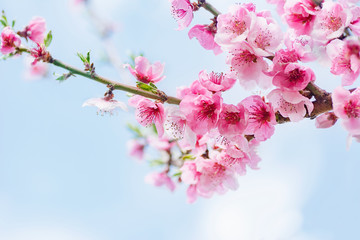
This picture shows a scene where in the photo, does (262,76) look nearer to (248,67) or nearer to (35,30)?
(248,67)

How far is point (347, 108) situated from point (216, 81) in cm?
70

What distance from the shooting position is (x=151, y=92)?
1.97 metres

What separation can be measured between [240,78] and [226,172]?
31.1 inches

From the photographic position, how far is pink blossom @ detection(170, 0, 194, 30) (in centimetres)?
214

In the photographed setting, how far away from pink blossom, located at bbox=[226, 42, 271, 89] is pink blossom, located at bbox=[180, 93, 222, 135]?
0.66 feet

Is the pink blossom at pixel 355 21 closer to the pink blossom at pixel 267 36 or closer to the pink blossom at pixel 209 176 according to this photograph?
the pink blossom at pixel 267 36

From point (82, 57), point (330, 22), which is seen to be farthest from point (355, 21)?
point (82, 57)

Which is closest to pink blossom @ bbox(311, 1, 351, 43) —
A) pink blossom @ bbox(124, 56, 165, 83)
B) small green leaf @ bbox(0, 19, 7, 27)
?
pink blossom @ bbox(124, 56, 165, 83)

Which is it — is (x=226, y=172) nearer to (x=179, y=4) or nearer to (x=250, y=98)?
(x=250, y=98)

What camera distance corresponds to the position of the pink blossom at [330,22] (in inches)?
76.2

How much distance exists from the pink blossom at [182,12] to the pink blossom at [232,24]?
0.86 ft

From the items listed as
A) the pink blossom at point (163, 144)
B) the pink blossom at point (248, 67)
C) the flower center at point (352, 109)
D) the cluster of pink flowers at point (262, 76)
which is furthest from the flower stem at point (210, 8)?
the pink blossom at point (163, 144)

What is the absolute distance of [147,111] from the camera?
2.09 metres

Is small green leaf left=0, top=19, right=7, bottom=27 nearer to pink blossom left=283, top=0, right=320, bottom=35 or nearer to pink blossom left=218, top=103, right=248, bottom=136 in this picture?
pink blossom left=218, top=103, right=248, bottom=136
